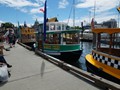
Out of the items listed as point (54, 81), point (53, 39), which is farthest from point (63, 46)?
point (54, 81)

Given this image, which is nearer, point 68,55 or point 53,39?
point 68,55

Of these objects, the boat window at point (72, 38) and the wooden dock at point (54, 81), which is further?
the boat window at point (72, 38)

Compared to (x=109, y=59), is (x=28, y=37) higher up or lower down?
higher up

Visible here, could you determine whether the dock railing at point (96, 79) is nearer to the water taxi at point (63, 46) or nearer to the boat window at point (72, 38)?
the water taxi at point (63, 46)

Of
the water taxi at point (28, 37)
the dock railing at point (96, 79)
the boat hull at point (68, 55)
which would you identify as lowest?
the boat hull at point (68, 55)

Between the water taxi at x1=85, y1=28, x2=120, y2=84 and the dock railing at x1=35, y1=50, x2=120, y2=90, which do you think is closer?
the dock railing at x1=35, y1=50, x2=120, y2=90

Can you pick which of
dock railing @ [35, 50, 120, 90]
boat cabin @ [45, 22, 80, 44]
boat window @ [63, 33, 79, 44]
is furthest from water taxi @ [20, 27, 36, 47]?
dock railing @ [35, 50, 120, 90]

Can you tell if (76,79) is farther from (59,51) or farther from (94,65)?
(59,51)

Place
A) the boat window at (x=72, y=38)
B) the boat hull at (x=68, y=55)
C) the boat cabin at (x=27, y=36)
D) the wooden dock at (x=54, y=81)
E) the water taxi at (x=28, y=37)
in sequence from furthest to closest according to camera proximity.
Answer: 1. the boat cabin at (x=27, y=36)
2. the water taxi at (x=28, y=37)
3. the boat window at (x=72, y=38)
4. the boat hull at (x=68, y=55)
5. the wooden dock at (x=54, y=81)

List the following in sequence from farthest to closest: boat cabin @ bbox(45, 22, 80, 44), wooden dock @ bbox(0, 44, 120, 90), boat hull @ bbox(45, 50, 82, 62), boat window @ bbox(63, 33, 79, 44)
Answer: boat window @ bbox(63, 33, 79, 44)
boat hull @ bbox(45, 50, 82, 62)
boat cabin @ bbox(45, 22, 80, 44)
wooden dock @ bbox(0, 44, 120, 90)

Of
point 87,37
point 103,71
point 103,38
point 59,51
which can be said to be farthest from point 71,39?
point 87,37

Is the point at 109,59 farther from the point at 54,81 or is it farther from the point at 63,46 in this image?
the point at 63,46

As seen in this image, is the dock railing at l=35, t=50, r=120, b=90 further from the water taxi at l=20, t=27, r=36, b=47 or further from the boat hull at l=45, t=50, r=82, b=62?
the water taxi at l=20, t=27, r=36, b=47

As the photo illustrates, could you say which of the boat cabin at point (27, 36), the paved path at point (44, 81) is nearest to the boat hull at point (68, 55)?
the paved path at point (44, 81)
